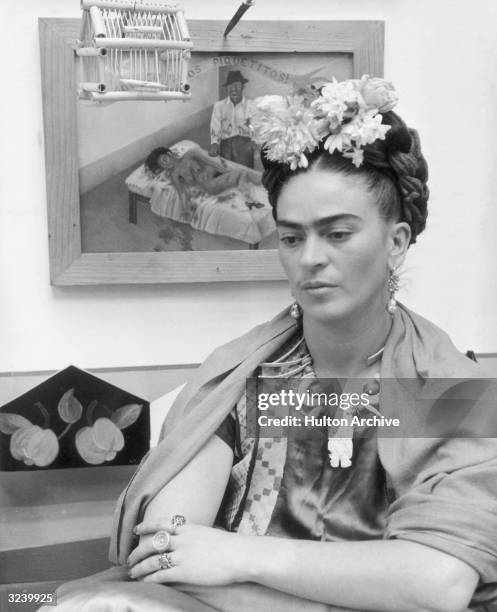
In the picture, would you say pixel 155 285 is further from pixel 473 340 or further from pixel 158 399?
pixel 473 340

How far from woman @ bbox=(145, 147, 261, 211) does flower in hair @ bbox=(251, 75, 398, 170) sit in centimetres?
32

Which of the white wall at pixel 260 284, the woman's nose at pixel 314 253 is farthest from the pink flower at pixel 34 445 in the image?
the woman's nose at pixel 314 253

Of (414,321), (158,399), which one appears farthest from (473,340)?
(158,399)

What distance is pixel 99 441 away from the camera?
1.39m

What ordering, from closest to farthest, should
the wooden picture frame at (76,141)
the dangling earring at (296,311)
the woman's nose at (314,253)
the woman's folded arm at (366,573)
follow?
the woman's folded arm at (366,573), the woman's nose at (314,253), the dangling earring at (296,311), the wooden picture frame at (76,141)

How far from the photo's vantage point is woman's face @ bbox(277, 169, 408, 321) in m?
1.01

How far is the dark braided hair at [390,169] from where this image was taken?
3.35 feet

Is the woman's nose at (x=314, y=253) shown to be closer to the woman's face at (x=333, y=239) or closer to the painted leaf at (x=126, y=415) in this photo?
the woman's face at (x=333, y=239)

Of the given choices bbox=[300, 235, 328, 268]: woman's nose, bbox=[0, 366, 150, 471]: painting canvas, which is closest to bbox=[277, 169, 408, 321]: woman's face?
bbox=[300, 235, 328, 268]: woman's nose

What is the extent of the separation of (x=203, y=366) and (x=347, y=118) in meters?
0.38

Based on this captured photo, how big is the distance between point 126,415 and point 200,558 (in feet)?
1.50

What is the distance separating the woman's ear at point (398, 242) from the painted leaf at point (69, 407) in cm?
58

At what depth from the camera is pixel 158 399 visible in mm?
1411

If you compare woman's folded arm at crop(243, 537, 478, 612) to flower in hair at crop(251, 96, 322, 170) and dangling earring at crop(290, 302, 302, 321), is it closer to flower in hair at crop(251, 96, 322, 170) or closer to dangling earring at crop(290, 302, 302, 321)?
dangling earring at crop(290, 302, 302, 321)
